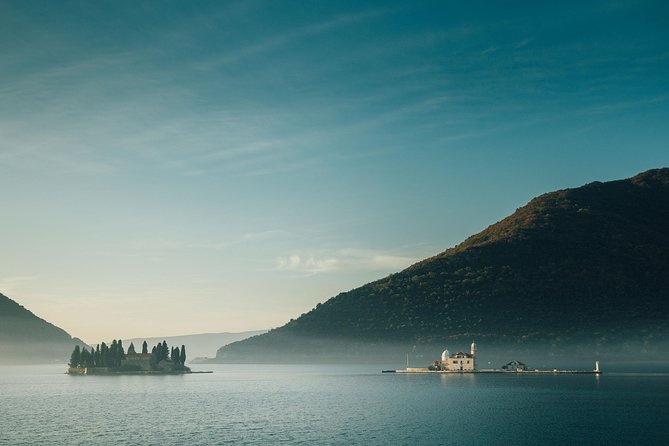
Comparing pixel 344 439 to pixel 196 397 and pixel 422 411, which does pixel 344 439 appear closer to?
pixel 422 411

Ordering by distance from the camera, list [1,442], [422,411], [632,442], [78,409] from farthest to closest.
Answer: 1. [78,409]
2. [422,411]
3. [1,442]
4. [632,442]

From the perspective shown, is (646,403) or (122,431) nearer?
(122,431)

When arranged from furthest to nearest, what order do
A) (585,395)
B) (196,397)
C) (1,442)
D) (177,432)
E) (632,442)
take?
(196,397)
(585,395)
(177,432)
(1,442)
(632,442)

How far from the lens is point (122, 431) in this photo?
372 ft

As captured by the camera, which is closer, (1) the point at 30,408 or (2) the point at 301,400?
(1) the point at 30,408

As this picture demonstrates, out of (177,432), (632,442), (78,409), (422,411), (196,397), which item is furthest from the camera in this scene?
(196,397)

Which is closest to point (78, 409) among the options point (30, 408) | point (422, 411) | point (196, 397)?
point (30, 408)

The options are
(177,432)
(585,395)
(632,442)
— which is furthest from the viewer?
(585,395)

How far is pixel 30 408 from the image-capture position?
15950 centimetres

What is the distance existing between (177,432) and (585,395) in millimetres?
101009

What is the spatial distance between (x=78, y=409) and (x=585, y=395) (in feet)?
379

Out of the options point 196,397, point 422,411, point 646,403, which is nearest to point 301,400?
point 196,397

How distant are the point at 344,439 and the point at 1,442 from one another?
166 feet

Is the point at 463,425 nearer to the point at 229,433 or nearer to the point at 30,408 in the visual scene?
the point at 229,433
